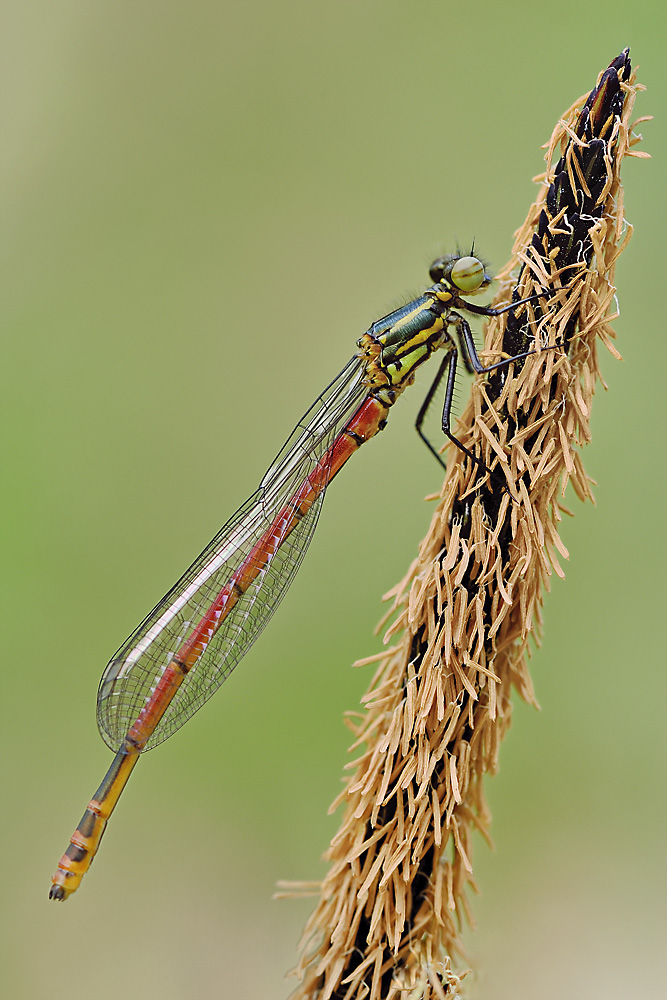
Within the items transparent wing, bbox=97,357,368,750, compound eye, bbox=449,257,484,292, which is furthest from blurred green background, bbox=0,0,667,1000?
compound eye, bbox=449,257,484,292

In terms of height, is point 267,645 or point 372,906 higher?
point 267,645

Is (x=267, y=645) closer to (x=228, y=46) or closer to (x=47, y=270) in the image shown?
(x=47, y=270)

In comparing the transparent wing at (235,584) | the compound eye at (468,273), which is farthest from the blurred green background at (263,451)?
the compound eye at (468,273)

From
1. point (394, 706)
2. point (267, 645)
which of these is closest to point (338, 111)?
point (267, 645)

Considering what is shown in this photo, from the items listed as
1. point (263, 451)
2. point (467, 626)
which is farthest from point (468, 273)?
point (263, 451)

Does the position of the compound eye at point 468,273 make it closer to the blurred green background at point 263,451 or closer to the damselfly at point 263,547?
the damselfly at point 263,547

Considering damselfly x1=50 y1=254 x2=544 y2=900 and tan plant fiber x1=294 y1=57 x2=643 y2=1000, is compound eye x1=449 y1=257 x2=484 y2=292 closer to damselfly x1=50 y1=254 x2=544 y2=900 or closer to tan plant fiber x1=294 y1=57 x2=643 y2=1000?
damselfly x1=50 y1=254 x2=544 y2=900
